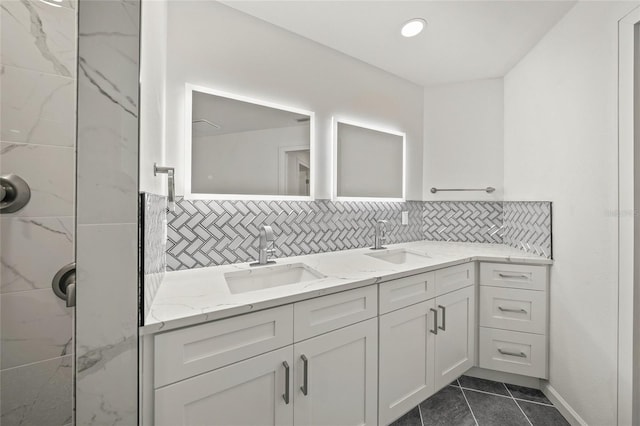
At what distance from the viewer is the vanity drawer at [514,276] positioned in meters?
1.93

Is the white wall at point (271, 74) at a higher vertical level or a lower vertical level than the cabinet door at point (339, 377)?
higher

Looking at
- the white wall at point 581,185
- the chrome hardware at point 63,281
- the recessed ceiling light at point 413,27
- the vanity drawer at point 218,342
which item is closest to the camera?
the vanity drawer at point 218,342

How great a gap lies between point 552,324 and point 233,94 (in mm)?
2493

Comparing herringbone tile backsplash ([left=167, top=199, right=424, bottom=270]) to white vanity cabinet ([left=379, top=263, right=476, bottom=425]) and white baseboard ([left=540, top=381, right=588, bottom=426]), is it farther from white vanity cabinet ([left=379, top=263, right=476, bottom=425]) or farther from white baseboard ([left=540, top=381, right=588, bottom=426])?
white baseboard ([left=540, top=381, right=588, bottom=426])

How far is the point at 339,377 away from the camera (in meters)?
1.31

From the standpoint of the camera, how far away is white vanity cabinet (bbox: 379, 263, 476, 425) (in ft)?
4.95

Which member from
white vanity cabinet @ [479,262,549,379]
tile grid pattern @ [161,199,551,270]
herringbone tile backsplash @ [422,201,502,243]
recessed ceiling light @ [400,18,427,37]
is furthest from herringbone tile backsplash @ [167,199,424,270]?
recessed ceiling light @ [400,18,427,37]

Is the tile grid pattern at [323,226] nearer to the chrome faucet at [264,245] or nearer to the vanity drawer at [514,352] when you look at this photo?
the chrome faucet at [264,245]

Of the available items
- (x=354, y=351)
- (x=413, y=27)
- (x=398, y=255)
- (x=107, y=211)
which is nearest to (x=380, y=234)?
(x=398, y=255)

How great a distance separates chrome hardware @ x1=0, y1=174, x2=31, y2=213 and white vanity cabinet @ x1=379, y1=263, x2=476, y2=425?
1.47 metres

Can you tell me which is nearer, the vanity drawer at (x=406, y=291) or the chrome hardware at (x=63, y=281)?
the chrome hardware at (x=63, y=281)

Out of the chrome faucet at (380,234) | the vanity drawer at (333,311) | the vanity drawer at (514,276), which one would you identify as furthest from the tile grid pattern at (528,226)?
the vanity drawer at (333,311)

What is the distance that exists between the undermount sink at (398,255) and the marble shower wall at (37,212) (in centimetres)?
173

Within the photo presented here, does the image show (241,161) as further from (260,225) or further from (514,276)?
(514,276)
